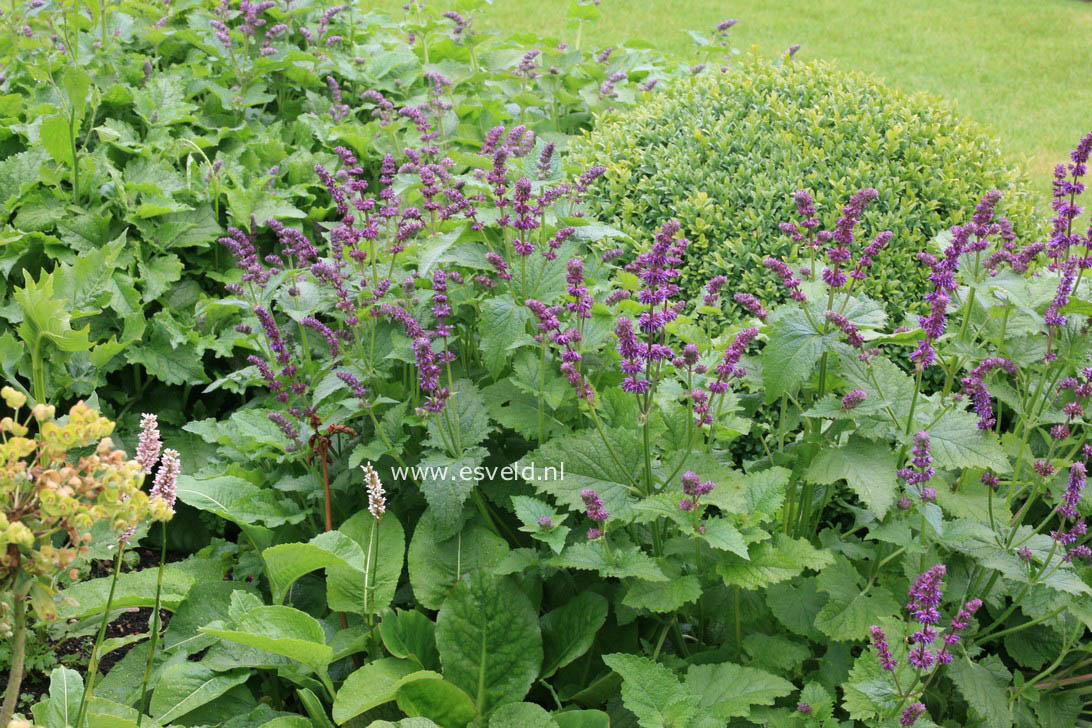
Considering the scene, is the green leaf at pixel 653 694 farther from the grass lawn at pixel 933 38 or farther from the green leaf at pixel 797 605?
the grass lawn at pixel 933 38

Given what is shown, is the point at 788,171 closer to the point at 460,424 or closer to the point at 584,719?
the point at 460,424

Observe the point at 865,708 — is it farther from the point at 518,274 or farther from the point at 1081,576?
the point at 518,274

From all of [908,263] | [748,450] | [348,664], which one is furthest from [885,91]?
[348,664]

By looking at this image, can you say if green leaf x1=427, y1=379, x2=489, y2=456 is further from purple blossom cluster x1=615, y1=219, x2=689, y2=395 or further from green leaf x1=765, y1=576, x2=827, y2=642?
green leaf x1=765, y1=576, x2=827, y2=642

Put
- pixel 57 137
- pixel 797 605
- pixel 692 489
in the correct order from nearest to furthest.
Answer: pixel 692 489, pixel 797 605, pixel 57 137

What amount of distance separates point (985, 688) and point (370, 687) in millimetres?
1442

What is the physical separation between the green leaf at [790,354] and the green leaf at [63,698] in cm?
171

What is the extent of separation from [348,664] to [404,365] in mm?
856

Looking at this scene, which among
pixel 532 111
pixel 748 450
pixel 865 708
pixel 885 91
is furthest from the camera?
pixel 532 111

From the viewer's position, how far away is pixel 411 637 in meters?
2.57

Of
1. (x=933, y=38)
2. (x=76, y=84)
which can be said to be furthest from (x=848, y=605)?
A: (x=933, y=38)

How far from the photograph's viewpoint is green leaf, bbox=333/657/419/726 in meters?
2.31

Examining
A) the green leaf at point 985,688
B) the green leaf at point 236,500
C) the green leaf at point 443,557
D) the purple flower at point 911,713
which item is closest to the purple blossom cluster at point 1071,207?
the green leaf at point 985,688

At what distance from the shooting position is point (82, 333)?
2.73 meters
